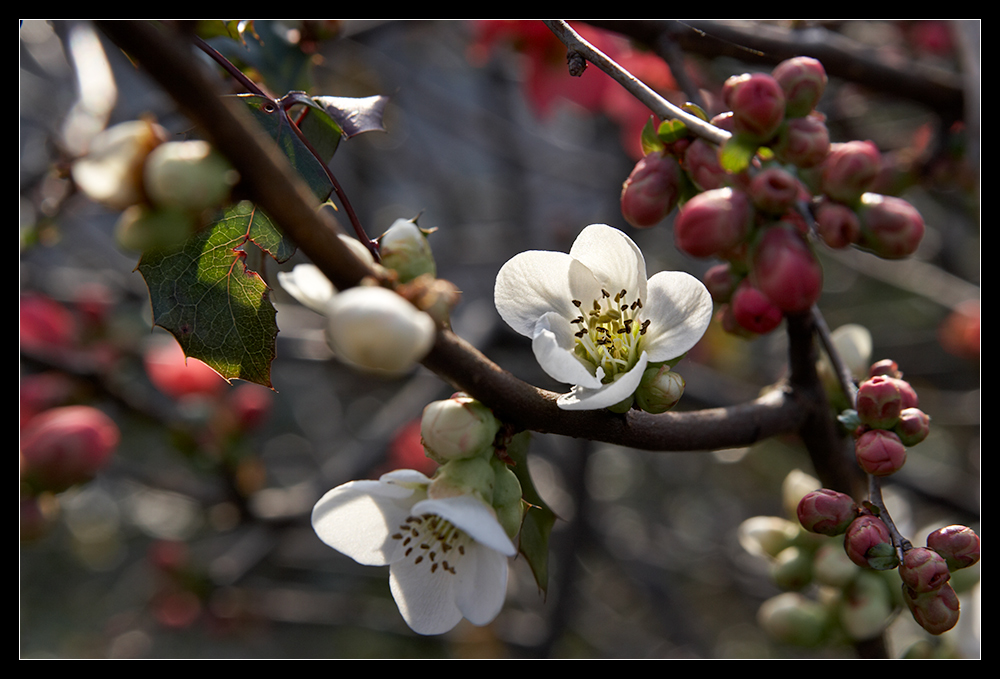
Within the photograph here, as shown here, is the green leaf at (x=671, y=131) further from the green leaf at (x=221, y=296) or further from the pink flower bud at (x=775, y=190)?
the green leaf at (x=221, y=296)

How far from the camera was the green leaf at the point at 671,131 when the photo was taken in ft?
→ 2.54

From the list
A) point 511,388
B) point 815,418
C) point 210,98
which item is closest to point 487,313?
point 815,418

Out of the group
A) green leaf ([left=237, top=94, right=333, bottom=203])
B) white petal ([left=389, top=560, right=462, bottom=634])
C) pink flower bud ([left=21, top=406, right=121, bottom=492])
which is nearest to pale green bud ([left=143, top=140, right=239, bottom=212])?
green leaf ([left=237, top=94, right=333, bottom=203])

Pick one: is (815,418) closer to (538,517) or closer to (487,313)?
(538,517)

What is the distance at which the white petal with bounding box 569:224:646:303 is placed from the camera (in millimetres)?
784

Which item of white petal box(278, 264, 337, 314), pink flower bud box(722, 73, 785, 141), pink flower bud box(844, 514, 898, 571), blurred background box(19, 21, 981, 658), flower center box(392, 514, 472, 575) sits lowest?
blurred background box(19, 21, 981, 658)

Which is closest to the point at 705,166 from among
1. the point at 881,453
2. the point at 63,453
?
the point at 881,453

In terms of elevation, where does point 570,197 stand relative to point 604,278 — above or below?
below

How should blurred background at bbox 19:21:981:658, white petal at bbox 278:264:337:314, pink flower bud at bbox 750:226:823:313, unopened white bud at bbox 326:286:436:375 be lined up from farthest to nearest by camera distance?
blurred background at bbox 19:21:981:658 < white petal at bbox 278:264:337:314 < pink flower bud at bbox 750:226:823:313 < unopened white bud at bbox 326:286:436:375

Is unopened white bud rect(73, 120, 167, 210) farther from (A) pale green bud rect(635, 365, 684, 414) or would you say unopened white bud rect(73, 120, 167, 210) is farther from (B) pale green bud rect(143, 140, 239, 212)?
(A) pale green bud rect(635, 365, 684, 414)

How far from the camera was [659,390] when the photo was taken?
0.71 meters

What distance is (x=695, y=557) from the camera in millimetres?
2688

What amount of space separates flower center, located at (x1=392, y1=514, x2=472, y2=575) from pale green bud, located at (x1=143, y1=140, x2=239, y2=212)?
0.45 m

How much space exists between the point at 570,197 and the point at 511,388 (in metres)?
3.17
